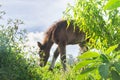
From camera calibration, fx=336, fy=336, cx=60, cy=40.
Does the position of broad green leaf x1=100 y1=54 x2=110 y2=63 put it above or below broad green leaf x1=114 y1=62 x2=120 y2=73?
above

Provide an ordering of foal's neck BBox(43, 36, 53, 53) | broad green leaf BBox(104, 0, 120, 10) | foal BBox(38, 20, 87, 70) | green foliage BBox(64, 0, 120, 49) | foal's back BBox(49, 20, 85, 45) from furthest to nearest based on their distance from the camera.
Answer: foal's neck BBox(43, 36, 53, 53) → foal's back BBox(49, 20, 85, 45) → foal BBox(38, 20, 87, 70) → green foliage BBox(64, 0, 120, 49) → broad green leaf BBox(104, 0, 120, 10)

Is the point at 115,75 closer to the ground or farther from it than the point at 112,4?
closer to the ground

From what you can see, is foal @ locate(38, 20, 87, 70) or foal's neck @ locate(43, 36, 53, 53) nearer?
foal @ locate(38, 20, 87, 70)

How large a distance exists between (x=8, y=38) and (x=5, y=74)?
0.44 m

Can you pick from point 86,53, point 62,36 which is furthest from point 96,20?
point 62,36

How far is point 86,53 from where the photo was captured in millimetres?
1108

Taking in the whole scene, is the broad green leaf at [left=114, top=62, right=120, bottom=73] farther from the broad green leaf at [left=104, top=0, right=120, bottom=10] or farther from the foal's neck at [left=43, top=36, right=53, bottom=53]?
the foal's neck at [left=43, top=36, right=53, bottom=53]

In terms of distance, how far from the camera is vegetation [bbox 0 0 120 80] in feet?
3.60

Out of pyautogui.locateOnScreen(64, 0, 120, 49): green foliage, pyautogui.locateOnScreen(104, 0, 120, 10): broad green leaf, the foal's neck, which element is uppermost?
pyautogui.locateOnScreen(104, 0, 120, 10): broad green leaf

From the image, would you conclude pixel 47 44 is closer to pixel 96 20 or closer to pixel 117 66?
pixel 96 20

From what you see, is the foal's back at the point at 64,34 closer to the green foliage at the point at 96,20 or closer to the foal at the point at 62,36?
the foal at the point at 62,36

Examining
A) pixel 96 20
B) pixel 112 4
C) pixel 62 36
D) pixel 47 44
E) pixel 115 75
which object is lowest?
pixel 47 44

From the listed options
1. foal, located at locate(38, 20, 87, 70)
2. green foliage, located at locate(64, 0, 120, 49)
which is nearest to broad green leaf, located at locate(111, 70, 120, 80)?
green foliage, located at locate(64, 0, 120, 49)

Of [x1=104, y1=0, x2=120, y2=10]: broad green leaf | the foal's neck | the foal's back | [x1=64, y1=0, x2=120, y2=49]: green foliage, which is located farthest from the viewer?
the foal's neck
